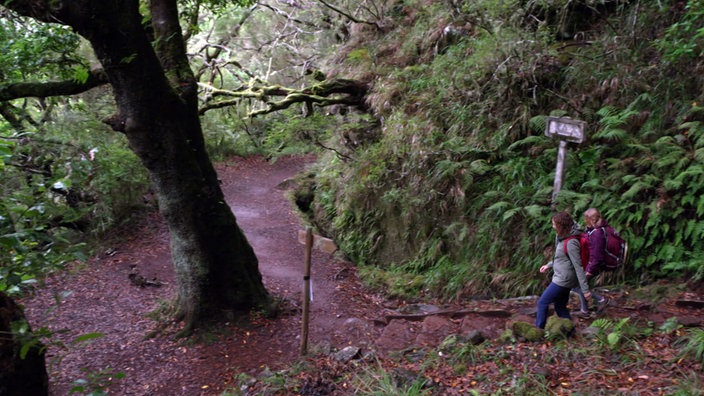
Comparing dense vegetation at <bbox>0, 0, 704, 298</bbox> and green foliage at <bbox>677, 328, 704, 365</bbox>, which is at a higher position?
dense vegetation at <bbox>0, 0, 704, 298</bbox>

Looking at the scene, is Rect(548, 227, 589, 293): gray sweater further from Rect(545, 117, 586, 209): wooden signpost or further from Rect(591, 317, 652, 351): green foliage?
Rect(545, 117, 586, 209): wooden signpost

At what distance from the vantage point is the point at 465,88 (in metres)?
9.79

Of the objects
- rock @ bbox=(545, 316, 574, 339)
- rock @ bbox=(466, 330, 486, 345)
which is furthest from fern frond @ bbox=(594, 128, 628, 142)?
rock @ bbox=(466, 330, 486, 345)

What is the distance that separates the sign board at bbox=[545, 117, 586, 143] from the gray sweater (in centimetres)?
178

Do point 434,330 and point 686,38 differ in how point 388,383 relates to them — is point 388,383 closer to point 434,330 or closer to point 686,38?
point 434,330

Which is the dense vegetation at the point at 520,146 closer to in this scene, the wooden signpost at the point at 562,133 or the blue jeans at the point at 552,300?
the wooden signpost at the point at 562,133

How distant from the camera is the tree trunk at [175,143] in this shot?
19.6 feet

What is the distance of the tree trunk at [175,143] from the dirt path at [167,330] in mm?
634

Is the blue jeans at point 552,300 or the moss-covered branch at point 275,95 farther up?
the moss-covered branch at point 275,95

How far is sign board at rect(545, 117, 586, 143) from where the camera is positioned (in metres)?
6.62

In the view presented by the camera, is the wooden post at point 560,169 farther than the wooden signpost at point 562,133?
Yes

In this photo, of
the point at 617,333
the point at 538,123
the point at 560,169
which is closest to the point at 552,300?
the point at 617,333

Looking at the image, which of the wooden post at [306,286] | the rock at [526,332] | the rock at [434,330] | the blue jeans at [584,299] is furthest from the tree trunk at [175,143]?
the blue jeans at [584,299]

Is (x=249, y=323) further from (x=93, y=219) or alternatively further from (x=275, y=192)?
(x=275, y=192)
